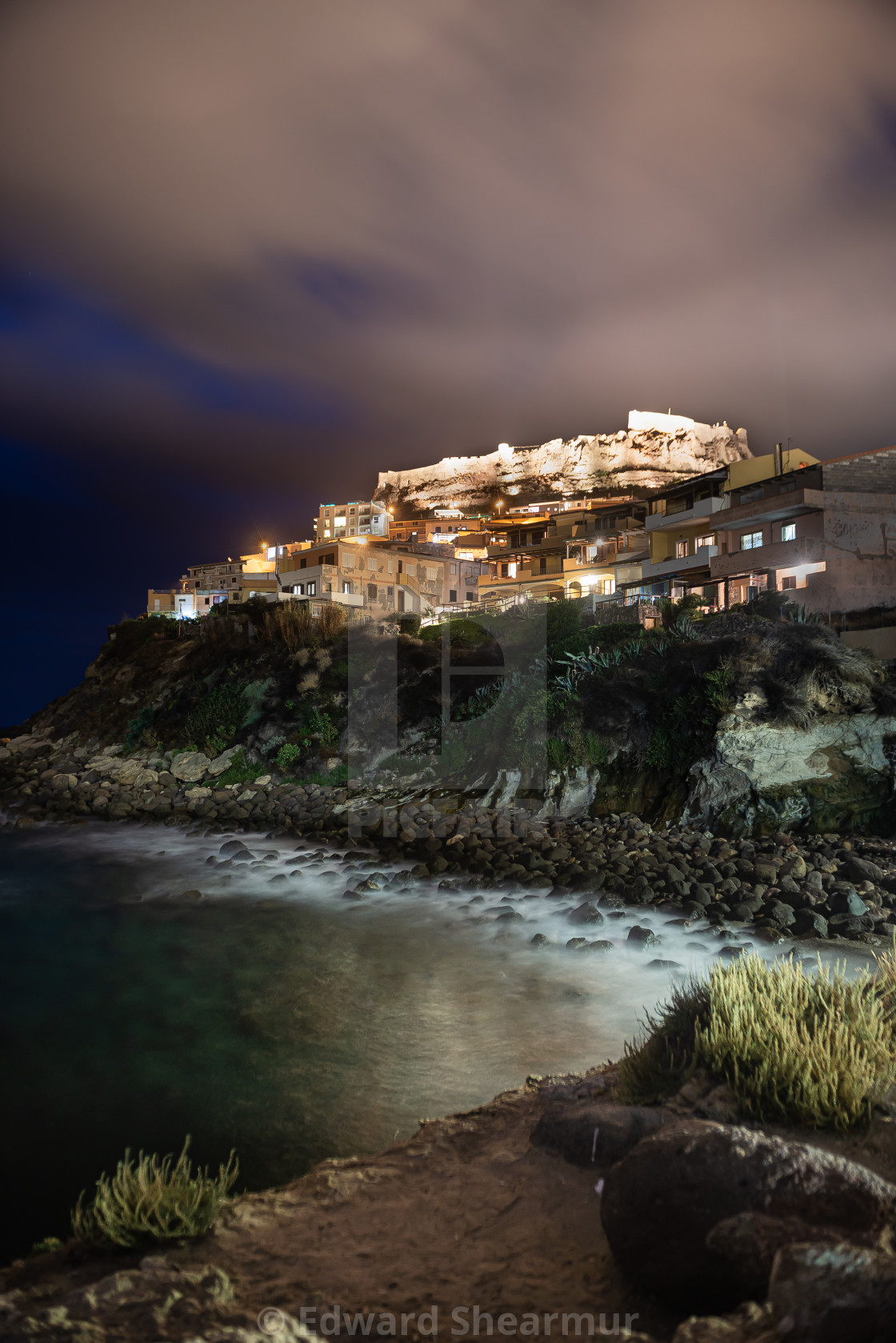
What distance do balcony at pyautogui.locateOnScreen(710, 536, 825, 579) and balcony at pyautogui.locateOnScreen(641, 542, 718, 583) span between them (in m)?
1.33

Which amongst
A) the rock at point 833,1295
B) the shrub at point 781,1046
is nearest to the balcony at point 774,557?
the shrub at point 781,1046

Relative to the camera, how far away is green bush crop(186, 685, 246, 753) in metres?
34.2

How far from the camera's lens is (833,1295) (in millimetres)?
2980

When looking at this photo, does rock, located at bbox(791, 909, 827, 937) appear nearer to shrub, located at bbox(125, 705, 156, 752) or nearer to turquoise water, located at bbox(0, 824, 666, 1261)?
turquoise water, located at bbox(0, 824, 666, 1261)

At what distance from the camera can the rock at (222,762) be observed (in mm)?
32250

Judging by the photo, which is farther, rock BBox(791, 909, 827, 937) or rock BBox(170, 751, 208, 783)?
rock BBox(170, 751, 208, 783)

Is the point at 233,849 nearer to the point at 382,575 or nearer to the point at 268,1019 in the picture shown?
the point at 268,1019

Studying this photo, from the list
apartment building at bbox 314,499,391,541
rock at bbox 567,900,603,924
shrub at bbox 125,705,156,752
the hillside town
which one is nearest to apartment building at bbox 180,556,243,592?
the hillside town

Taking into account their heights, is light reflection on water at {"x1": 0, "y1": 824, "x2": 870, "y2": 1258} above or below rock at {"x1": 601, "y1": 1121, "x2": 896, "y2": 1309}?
below

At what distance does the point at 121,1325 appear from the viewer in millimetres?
3545

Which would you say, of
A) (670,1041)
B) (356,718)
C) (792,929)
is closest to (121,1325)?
(670,1041)

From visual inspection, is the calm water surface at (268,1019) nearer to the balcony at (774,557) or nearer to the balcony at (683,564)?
the balcony at (774,557)

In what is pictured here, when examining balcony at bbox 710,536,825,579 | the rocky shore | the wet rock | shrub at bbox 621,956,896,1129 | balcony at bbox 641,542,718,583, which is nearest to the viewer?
shrub at bbox 621,956,896,1129

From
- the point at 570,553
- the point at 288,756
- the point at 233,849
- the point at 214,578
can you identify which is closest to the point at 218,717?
the point at 288,756
